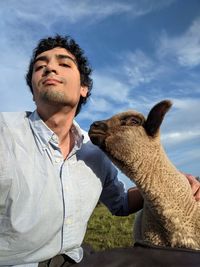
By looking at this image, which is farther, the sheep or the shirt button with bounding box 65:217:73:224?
the sheep

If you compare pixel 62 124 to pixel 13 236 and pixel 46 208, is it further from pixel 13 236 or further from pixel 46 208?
pixel 13 236

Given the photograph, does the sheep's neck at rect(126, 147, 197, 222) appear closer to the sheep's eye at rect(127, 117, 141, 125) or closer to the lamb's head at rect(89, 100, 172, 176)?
the lamb's head at rect(89, 100, 172, 176)

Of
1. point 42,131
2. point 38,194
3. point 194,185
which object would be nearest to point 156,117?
point 194,185

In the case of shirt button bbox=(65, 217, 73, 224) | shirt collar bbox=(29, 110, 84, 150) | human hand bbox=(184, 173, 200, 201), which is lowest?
shirt button bbox=(65, 217, 73, 224)

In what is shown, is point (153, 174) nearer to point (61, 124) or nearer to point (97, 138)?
point (97, 138)

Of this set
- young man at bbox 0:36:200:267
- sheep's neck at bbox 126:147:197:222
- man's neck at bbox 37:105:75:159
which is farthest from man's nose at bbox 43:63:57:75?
sheep's neck at bbox 126:147:197:222

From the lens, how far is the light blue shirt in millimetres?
3949

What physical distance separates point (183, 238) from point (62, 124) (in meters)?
1.95

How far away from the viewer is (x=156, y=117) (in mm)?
5453

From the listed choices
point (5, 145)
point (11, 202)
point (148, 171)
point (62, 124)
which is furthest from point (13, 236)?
point (148, 171)

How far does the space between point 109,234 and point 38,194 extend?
658cm

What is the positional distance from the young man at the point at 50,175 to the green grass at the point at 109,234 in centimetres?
344

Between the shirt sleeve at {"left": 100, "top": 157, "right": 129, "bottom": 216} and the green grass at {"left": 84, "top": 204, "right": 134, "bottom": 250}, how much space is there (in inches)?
104

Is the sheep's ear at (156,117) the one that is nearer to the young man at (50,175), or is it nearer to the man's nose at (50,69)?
the young man at (50,175)
